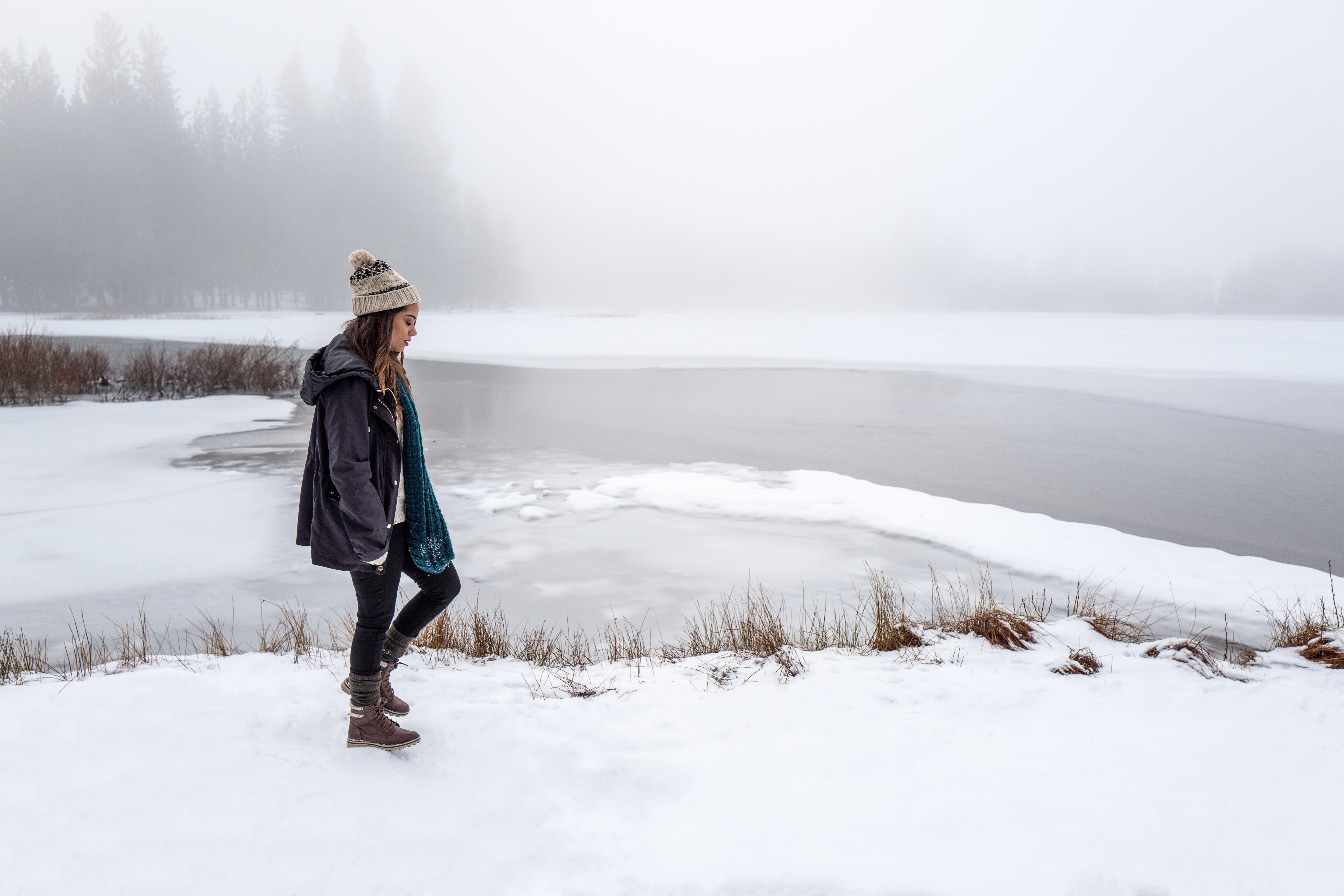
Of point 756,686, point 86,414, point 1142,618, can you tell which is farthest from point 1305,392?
point 86,414

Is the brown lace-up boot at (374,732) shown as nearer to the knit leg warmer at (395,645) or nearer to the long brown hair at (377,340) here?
the knit leg warmer at (395,645)

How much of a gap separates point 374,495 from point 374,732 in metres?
0.98

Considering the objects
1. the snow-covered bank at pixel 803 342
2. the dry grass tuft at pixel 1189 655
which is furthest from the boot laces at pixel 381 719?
the snow-covered bank at pixel 803 342

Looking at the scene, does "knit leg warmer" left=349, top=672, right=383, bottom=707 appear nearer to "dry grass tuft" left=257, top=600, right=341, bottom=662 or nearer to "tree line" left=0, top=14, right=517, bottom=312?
"dry grass tuft" left=257, top=600, right=341, bottom=662

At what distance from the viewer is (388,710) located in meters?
3.14

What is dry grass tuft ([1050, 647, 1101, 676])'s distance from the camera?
12.7 ft

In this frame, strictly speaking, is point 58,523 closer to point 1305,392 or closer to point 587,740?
point 587,740

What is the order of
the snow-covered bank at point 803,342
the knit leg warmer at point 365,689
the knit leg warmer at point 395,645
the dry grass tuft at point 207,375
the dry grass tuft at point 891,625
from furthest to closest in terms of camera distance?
the snow-covered bank at point 803,342 < the dry grass tuft at point 207,375 < the dry grass tuft at point 891,625 < the knit leg warmer at point 395,645 < the knit leg warmer at point 365,689

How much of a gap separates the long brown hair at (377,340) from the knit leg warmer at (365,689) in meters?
1.07

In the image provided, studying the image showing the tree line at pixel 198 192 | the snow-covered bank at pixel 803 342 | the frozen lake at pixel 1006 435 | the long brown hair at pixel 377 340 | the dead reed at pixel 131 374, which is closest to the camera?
the long brown hair at pixel 377 340

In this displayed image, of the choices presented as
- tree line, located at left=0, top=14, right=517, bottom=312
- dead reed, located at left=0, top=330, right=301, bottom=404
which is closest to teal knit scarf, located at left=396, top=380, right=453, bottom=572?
dead reed, located at left=0, top=330, right=301, bottom=404

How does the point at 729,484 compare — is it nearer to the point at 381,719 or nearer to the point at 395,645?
the point at 395,645

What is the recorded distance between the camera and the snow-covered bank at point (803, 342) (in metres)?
25.0

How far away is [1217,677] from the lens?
3.82m
